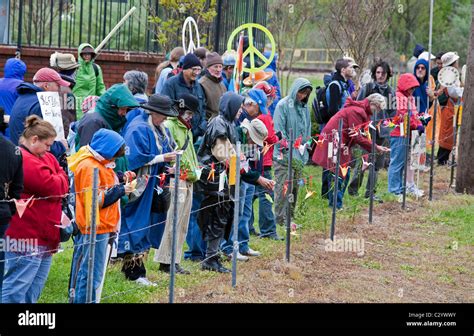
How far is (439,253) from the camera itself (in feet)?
39.4

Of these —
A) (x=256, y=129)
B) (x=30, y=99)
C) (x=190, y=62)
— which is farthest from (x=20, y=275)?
(x=190, y=62)

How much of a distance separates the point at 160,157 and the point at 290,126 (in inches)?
147

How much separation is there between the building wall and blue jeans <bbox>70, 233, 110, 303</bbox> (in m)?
8.94

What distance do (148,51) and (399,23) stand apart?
2456 centimetres

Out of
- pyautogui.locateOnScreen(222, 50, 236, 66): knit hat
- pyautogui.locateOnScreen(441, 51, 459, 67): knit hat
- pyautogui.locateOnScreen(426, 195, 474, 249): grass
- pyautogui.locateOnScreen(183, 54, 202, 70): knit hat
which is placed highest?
pyautogui.locateOnScreen(441, 51, 459, 67): knit hat

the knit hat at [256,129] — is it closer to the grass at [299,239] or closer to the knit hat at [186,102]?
the knit hat at [186,102]

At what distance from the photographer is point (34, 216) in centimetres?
729

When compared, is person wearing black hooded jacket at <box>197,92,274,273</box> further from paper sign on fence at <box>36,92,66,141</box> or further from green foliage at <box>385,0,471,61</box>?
green foliage at <box>385,0,471,61</box>

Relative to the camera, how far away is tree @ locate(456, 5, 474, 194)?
16.6 metres

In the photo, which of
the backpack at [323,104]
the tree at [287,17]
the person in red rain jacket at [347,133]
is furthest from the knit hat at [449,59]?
the tree at [287,17]

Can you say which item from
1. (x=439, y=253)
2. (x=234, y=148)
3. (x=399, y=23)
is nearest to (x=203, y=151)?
(x=234, y=148)

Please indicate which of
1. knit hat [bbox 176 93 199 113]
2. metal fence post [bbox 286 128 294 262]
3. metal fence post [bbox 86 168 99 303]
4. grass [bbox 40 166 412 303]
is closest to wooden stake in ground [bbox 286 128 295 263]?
metal fence post [bbox 286 128 294 262]

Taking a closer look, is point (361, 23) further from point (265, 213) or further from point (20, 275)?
point (20, 275)
